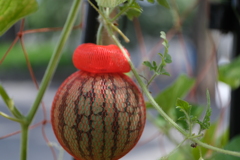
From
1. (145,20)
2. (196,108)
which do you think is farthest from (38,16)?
(196,108)

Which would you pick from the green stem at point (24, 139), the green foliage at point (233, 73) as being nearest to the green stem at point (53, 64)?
the green stem at point (24, 139)

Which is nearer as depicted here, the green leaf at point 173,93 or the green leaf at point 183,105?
the green leaf at point 183,105

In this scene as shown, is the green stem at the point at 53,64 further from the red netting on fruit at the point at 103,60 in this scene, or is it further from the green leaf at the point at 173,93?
the green leaf at the point at 173,93

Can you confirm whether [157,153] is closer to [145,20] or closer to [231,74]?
[231,74]

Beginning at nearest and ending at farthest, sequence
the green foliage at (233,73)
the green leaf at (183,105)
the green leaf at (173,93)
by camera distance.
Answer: the green leaf at (183,105) < the green foliage at (233,73) < the green leaf at (173,93)

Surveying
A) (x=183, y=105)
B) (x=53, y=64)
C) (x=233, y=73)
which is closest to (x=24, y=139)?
(x=53, y=64)
